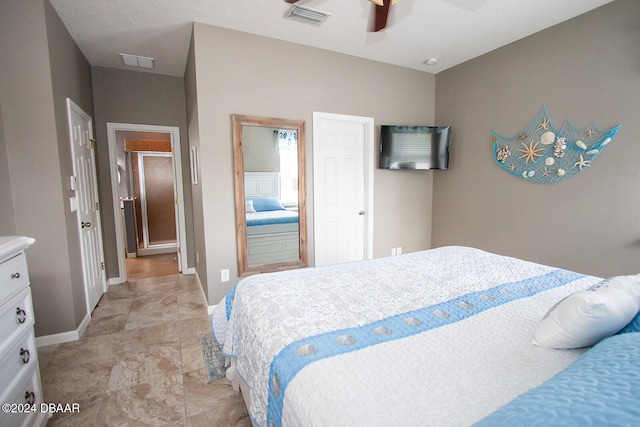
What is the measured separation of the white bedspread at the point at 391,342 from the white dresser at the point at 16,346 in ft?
2.82

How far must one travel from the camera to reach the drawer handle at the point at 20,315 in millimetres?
1348

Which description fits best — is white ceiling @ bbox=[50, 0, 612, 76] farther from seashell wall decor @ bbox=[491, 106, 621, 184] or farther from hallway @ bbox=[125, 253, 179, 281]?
hallway @ bbox=[125, 253, 179, 281]

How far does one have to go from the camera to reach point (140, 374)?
6.38ft

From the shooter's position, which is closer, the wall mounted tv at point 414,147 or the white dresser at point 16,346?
the white dresser at point 16,346

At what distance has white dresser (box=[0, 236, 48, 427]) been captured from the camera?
3.97 feet

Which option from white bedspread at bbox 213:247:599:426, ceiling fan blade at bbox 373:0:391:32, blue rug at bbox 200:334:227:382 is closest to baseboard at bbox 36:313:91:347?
blue rug at bbox 200:334:227:382

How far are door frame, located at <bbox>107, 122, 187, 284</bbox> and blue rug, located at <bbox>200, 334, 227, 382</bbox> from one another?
6.91ft

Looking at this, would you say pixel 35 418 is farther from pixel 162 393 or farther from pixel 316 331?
pixel 316 331

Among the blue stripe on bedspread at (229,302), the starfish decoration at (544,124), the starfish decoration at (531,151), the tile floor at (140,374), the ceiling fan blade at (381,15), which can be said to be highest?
the ceiling fan blade at (381,15)

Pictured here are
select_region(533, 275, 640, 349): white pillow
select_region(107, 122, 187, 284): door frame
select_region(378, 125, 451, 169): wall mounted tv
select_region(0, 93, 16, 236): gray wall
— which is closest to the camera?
select_region(533, 275, 640, 349): white pillow

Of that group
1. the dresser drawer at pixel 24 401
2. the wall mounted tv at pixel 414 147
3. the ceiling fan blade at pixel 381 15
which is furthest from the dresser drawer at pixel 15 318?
the wall mounted tv at pixel 414 147

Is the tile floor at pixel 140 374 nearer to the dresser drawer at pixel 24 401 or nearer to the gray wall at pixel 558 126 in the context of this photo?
the dresser drawer at pixel 24 401

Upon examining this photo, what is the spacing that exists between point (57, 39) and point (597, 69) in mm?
4540

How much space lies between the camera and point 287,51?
119 inches
